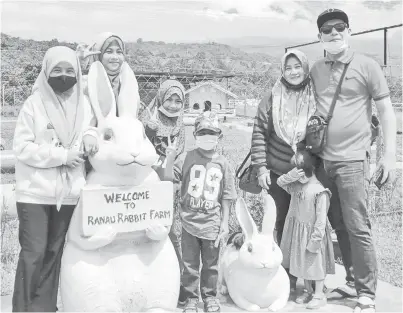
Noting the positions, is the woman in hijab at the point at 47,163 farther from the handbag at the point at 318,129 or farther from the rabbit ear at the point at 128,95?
the handbag at the point at 318,129

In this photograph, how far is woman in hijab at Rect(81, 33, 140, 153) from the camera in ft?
9.77

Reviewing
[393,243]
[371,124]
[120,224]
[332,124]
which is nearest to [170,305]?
A: [120,224]

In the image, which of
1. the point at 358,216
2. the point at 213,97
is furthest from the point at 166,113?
the point at 213,97

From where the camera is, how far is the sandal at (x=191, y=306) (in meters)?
3.27

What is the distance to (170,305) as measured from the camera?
2938 mm

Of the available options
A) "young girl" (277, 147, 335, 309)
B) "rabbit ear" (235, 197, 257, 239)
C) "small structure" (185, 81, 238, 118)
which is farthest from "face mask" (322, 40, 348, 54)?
"small structure" (185, 81, 238, 118)

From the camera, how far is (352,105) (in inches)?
136

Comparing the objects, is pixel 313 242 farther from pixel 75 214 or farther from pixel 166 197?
pixel 75 214

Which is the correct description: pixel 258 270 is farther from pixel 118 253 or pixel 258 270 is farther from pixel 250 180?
pixel 118 253

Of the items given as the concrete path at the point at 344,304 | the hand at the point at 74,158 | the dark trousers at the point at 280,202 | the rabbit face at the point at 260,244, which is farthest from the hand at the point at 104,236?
the dark trousers at the point at 280,202

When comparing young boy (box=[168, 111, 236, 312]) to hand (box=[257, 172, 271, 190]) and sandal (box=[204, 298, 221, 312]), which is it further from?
hand (box=[257, 172, 271, 190])

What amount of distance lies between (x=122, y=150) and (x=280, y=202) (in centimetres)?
155

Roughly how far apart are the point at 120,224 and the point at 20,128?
0.85 m

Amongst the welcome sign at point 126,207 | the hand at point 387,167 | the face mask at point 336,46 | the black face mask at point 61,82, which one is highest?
the face mask at point 336,46
